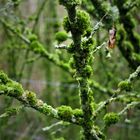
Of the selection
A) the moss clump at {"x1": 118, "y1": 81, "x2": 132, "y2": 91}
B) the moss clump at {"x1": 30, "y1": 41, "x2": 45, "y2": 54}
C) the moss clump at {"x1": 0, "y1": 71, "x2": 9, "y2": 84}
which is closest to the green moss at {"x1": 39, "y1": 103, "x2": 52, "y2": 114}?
the moss clump at {"x1": 0, "y1": 71, "x2": 9, "y2": 84}

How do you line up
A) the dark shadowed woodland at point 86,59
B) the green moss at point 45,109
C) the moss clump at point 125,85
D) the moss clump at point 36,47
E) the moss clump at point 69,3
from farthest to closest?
1. the moss clump at point 36,47
2. the moss clump at point 125,85
3. the green moss at point 45,109
4. the dark shadowed woodland at point 86,59
5. the moss clump at point 69,3

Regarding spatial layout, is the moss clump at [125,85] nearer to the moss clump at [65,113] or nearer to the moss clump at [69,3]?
the moss clump at [65,113]

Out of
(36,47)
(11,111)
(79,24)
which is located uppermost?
(36,47)

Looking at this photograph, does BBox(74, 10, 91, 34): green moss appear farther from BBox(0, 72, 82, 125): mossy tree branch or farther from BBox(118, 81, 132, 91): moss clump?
BBox(118, 81, 132, 91): moss clump

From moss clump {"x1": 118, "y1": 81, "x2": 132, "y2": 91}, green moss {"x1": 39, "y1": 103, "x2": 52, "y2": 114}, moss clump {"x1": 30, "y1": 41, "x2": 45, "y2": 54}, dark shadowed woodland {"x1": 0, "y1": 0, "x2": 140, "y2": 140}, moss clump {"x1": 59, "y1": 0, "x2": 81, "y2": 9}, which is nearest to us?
moss clump {"x1": 59, "y1": 0, "x2": 81, "y2": 9}

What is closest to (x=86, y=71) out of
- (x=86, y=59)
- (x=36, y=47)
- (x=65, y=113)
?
(x=86, y=59)

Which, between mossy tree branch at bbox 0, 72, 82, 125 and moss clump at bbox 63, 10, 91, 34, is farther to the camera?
mossy tree branch at bbox 0, 72, 82, 125

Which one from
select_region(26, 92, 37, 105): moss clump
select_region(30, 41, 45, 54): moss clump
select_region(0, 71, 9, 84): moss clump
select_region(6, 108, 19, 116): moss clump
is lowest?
select_region(6, 108, 19, 116): moss clump

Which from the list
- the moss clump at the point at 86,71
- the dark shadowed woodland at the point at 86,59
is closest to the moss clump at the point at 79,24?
the dark shadowed woodland at the point at 86,59

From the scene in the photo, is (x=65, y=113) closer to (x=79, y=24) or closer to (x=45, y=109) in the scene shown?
(x=45, y=109)

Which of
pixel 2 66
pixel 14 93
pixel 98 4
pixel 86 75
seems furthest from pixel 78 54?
pixel 2 66

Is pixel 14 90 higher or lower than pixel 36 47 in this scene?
lower

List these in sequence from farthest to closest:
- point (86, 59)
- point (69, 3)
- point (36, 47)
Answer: point (36, 47) → point (86, 59) → point (69, 3)

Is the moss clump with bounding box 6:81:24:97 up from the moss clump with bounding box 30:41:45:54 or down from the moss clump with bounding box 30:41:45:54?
down
